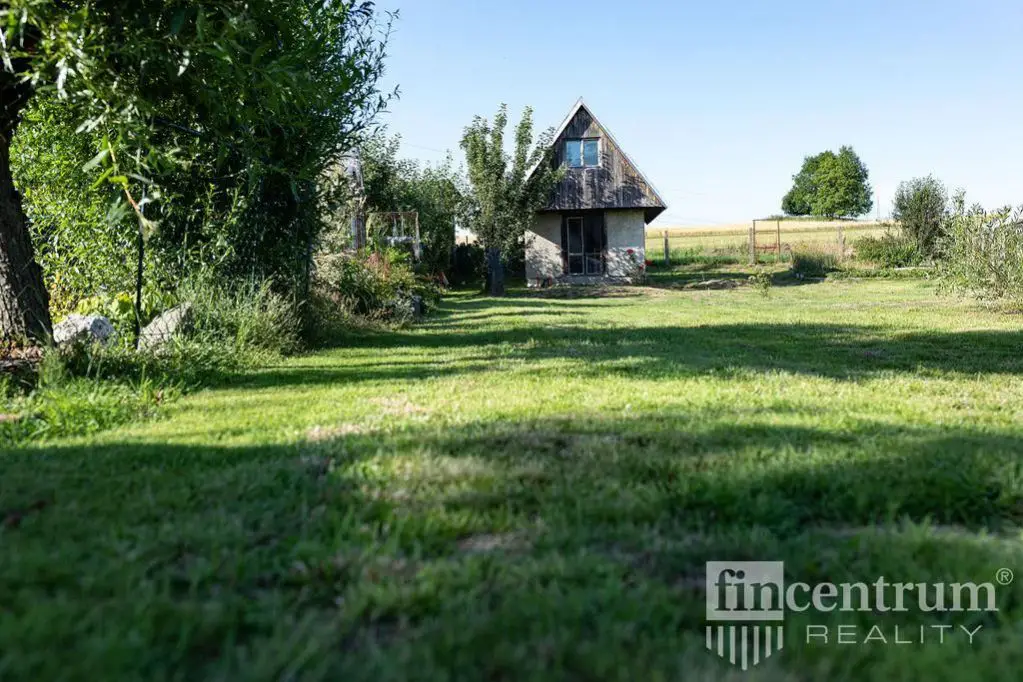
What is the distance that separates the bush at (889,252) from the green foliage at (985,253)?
19.6 m

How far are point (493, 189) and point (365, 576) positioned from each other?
2799 centimetres

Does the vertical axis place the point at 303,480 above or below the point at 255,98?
below

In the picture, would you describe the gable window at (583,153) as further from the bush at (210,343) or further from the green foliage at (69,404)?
the green foliage at (69,404)

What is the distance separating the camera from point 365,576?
261cm

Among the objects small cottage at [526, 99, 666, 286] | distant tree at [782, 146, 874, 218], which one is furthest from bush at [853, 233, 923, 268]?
distant tree at [782, 146, 874, 218]

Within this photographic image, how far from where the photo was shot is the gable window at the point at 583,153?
112 ft

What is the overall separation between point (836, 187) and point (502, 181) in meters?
81.1

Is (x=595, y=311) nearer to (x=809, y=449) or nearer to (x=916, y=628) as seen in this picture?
(x=809, y=449)

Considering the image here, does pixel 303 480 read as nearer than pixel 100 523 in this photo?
No

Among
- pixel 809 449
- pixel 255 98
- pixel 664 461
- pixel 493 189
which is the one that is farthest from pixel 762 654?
pixel 493 189

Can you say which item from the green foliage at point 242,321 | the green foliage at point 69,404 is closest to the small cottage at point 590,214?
the green foliage at point 242,321

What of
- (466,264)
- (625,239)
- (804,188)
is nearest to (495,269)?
(466,264)

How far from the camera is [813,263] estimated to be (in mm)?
36000

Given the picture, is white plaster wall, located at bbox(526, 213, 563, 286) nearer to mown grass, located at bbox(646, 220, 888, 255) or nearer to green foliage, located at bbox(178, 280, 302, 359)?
mown grass, located at bbox(646, 220, 888, 255)
